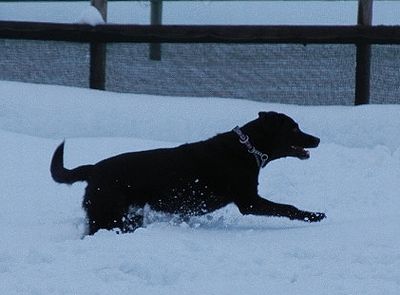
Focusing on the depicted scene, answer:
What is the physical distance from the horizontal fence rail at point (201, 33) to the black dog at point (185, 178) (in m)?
3.80

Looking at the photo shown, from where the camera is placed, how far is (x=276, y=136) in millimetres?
6121

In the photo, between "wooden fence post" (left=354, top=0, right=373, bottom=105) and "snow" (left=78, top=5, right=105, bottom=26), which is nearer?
"wooden fence post" (left=354, top=0, right=373, bottom=105)

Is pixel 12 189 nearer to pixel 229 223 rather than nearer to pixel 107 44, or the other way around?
pixel 229 223

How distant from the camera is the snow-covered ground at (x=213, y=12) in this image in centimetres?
2250

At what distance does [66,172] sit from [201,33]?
4510 millimetres

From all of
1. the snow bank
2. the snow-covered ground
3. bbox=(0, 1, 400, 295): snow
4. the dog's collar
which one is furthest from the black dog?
the snow-covered ground

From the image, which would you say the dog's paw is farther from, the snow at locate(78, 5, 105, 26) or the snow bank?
the snow at locate(78, 5, 105, 26)

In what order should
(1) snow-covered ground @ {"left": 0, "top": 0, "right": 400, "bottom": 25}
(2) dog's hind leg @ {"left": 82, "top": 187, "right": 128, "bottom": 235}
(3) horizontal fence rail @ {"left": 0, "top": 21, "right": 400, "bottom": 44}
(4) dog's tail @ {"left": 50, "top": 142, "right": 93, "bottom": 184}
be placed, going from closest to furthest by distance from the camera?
(2) dog's hind leg @ {"left": 82, "top": 187, "right": 128, "bottom": 235}
(4) dog's tail @ {"left": 50, "top": 142, "right": 93, "bottom": 184}
(3) horizontal fence rail @ {"left": 0, "top": 21, "right": 400, "bottom": 44}
(1) snow-covered ground @ {"left": 0, "top": 0, "right": 400, "bottom": 25}

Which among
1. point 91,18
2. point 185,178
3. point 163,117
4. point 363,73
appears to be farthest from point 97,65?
point 185,178

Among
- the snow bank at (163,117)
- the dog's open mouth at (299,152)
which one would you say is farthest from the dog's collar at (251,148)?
the snow bank at (163,117)

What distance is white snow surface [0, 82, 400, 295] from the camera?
4.09 metres

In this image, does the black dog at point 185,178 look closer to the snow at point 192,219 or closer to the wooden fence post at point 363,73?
the snow at point 192,219

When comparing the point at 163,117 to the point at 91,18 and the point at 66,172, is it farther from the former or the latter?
the point at 66,172

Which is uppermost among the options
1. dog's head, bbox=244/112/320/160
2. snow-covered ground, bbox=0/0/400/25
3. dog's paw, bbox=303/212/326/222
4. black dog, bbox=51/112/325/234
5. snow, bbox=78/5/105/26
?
snow-covered ground, bbox=0/0/400/25
